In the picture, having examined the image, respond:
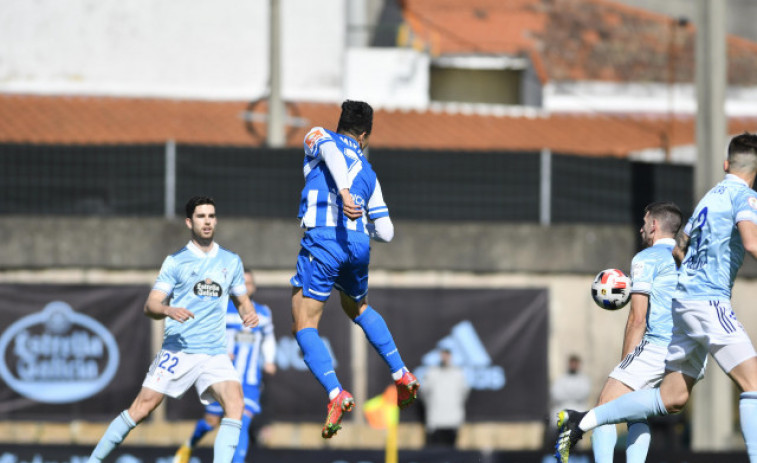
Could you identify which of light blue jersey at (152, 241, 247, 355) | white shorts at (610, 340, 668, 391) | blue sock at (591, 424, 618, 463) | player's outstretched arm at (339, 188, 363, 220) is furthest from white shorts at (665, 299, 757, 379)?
Answer: light blue jersey at (152, 241, 247, 355)

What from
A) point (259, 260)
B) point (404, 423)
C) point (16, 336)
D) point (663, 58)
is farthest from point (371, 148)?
point (663, 58)

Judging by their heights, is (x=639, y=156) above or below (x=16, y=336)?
above

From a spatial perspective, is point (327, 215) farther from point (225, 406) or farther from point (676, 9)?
point (676, 9)

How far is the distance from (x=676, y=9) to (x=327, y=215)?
26.6m

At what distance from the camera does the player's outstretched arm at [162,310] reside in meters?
9.62

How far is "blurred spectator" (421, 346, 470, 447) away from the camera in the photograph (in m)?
18.4

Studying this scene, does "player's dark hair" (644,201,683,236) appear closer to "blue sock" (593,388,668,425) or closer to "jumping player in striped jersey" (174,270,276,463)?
"blue sock" (593,388,668,425)

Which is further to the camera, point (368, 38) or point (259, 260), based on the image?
point (368, 38)

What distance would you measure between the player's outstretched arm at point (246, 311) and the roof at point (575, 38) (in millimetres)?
20987

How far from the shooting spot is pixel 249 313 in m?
10.3

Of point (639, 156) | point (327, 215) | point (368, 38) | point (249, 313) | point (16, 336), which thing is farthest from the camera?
point (368, 38)

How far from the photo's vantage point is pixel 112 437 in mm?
10320

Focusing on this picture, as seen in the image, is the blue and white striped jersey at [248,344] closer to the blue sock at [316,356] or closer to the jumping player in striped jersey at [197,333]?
the jumping player in striped jersey at [197,333]

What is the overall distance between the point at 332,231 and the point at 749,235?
286cm
